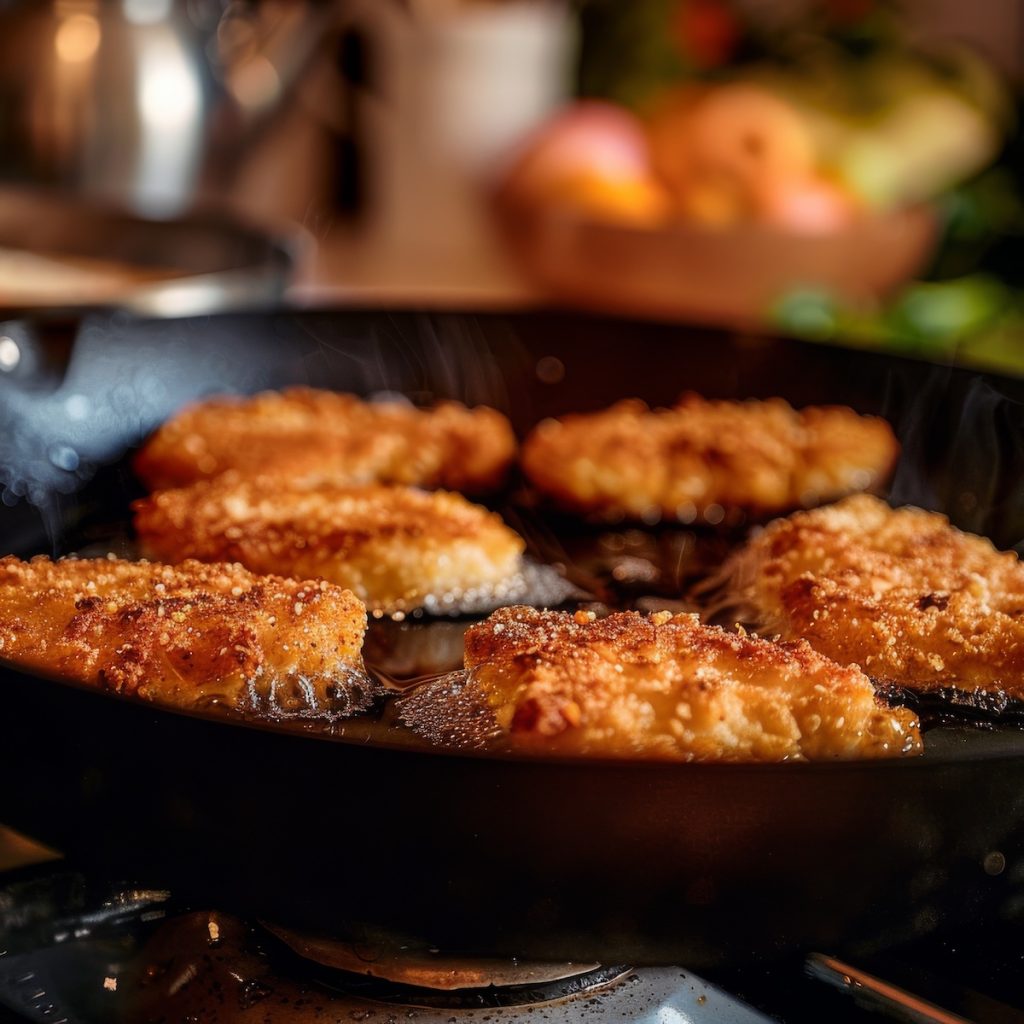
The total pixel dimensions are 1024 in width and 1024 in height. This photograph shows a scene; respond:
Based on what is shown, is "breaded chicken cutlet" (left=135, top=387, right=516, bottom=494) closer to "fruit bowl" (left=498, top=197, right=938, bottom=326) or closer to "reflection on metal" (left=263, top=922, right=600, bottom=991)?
"reflection on metal" (left=263, top=922, right=600, bottom=991)

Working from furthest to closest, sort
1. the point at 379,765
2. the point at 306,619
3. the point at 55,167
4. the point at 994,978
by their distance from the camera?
the point at 55,167, the point at 306,619, the point at 994,978, the point at 379,765

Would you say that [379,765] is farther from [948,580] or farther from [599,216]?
[599,216]

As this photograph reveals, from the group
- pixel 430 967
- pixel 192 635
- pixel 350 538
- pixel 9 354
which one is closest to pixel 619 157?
pixel 9 354

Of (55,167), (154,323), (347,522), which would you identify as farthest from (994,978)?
(55,167)

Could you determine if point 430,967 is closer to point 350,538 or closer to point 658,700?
point 658,700

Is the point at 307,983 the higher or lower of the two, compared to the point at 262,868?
lower

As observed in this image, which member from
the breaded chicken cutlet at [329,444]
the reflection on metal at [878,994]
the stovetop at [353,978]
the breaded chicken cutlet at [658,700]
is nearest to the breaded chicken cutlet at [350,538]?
the breaded chicken cutlet at [329,444]
